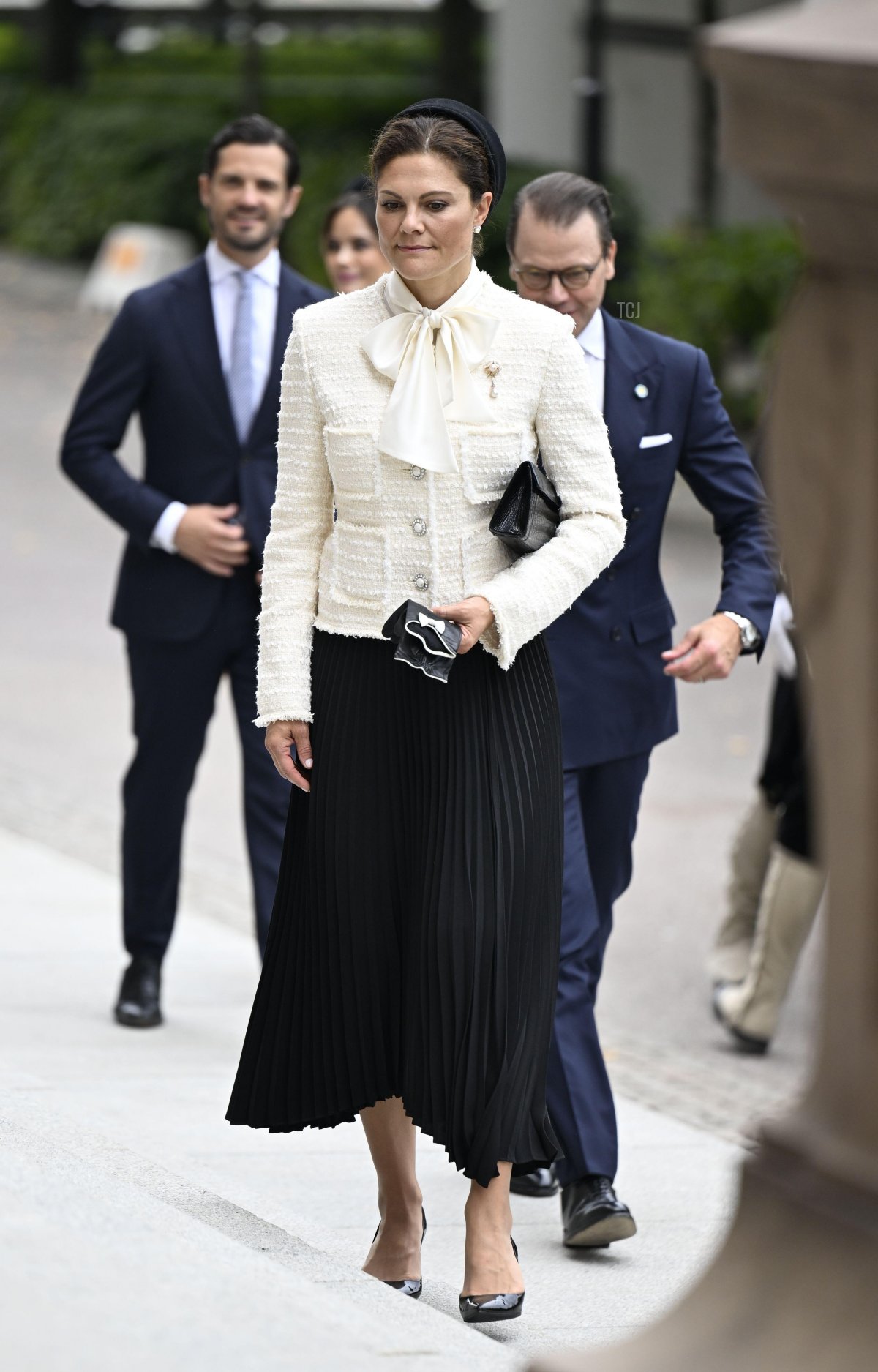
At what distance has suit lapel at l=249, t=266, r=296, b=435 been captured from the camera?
228 inches

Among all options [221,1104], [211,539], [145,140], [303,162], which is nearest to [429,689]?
[221,1104]

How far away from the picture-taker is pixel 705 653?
173 inches

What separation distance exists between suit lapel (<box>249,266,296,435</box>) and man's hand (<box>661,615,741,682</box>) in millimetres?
1685

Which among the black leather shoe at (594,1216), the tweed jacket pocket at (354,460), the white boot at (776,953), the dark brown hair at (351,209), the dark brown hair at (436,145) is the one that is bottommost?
the white boot at (776,953)

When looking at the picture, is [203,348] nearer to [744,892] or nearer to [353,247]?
[353,247]

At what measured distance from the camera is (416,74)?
30734mm

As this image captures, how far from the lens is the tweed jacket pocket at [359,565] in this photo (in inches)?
149

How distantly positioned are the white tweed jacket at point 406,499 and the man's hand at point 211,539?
1.76 m

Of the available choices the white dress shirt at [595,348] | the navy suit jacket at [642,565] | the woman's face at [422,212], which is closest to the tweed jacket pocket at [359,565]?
the woman's face at [422,212]

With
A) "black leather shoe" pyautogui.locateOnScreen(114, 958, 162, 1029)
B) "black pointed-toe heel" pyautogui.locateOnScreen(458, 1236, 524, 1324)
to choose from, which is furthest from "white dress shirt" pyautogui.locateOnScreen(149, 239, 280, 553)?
"black pointed-toe heel" pyautogui.locateOnScreen(458, 1236, 524, 1324)

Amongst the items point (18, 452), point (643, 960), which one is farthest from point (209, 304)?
point (18, 452)

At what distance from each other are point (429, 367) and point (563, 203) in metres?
1.09

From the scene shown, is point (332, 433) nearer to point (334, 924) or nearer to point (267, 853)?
point (334, 924)

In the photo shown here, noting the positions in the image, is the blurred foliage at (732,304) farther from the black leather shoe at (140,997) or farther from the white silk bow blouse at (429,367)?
the white silk bow blouse at (429,367)
